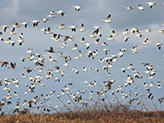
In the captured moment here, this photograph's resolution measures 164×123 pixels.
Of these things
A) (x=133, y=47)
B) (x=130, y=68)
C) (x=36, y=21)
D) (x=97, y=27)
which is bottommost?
(x=130, y=68)

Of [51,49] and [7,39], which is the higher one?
[7,39]

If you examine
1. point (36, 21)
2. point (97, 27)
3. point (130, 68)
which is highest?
point (36, 21)

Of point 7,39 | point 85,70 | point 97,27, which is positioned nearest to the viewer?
point 97,27

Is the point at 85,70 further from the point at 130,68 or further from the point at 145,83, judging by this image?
the point at 145,83

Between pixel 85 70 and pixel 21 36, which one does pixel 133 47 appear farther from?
pixel 21 36

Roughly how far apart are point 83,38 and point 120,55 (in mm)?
4328

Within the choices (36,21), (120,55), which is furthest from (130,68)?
(36,21)

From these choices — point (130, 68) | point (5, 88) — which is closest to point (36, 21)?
point (5, 88)

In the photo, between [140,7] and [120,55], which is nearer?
[140,7]

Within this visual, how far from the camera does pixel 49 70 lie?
82.9ft

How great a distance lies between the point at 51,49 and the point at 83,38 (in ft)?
15.6

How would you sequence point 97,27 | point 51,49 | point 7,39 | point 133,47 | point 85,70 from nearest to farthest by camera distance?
point 51,49
point 97,27
point 7,39
point 133,47
point 85,70

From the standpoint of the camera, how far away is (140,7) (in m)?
23.5

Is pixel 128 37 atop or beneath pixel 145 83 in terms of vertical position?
atop
